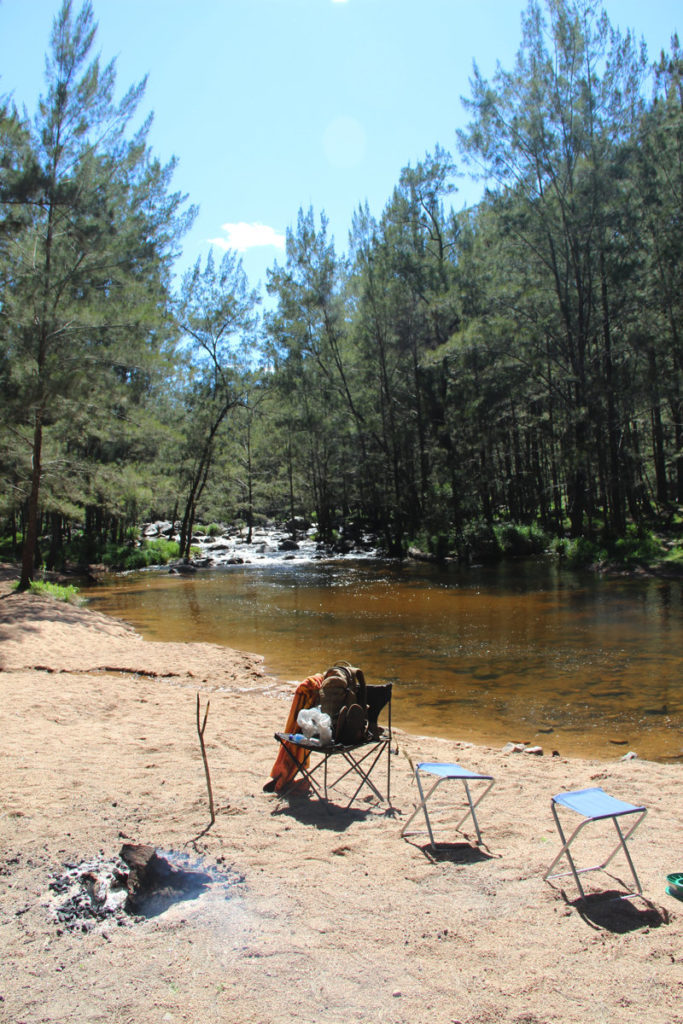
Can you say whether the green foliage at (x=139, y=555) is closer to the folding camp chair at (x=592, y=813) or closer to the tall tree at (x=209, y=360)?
the tall tree at (x=209, y=360)

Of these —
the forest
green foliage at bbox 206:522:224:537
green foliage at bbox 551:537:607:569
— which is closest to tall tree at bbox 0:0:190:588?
the forest

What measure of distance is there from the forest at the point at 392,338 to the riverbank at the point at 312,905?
12.4 m

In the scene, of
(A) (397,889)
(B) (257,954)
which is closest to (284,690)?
(A) (397,889)

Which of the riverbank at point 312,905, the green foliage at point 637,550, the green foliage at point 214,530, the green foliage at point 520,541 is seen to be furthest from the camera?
the green foliage at point 214,530

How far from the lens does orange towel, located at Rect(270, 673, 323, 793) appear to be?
5312 millimetres

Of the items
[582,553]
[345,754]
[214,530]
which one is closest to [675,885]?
[345,754]

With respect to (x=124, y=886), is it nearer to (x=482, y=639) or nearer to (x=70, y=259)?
(x=482, y=639)

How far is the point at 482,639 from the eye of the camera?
12.8 metres

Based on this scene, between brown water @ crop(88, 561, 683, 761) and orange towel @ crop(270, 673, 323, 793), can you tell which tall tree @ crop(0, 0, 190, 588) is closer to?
brown water @ crop(88, 561, 683, 761)

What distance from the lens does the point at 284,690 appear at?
9.34 metres

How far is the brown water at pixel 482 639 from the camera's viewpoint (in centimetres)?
791

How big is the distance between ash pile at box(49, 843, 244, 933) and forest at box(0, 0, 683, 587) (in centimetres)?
1350

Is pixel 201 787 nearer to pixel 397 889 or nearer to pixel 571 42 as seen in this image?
pixel 397 889

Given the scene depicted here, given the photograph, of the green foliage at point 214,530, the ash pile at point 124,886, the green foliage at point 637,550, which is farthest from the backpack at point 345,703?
the green foliage at point 214,530
